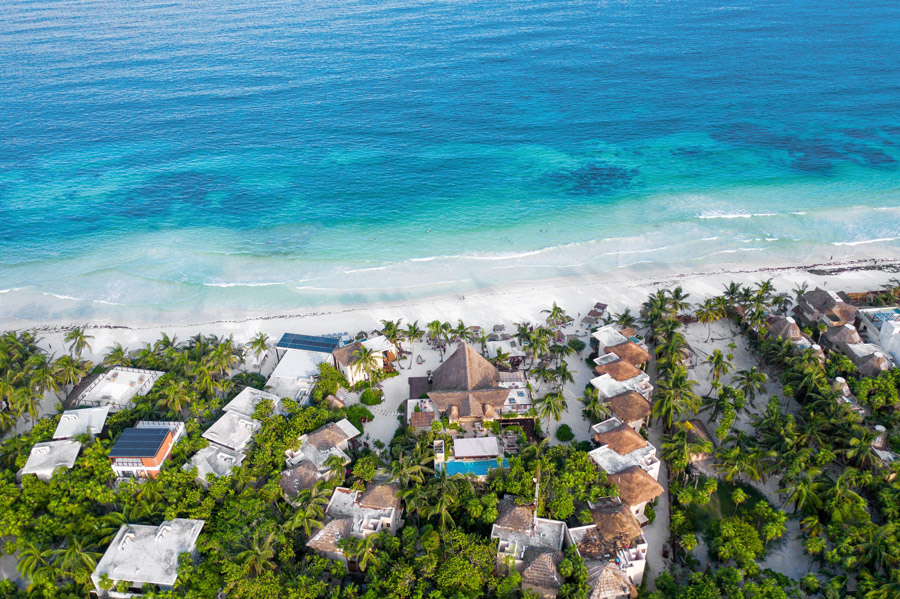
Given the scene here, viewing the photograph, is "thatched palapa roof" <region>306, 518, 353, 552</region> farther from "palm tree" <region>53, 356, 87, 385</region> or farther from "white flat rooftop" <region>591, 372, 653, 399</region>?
"palm tree" <region>53, 356, 87, 385</region>

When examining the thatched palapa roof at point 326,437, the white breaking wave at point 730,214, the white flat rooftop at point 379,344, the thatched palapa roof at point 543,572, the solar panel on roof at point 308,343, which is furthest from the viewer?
the white breaking wave at point 730,214

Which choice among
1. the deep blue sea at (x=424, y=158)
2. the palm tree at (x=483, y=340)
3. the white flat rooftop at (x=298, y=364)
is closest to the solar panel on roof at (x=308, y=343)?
the white flat rooftop at (x=298, y=364)

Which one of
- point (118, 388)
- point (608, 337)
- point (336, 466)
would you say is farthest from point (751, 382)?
point (118, 388)

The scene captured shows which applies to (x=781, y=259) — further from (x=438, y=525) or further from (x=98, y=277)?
(x=98, y=277)

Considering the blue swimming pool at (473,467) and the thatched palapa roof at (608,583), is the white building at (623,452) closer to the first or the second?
the blue swimming pool at (473,467)

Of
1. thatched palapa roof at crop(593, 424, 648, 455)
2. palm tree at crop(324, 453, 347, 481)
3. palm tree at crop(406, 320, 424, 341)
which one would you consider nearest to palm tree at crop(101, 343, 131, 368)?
palm tree at crop(324, 453, 347, 481)

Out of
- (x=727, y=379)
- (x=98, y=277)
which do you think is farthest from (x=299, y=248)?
(x=727, y=379)
